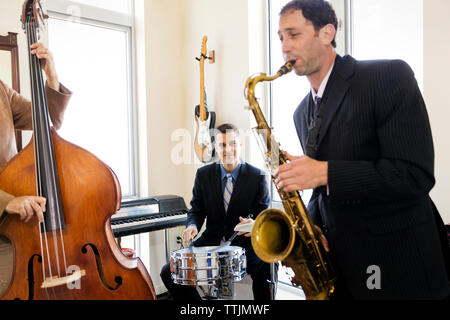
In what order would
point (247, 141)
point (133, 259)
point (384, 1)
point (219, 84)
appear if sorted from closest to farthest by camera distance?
point (133, 259) → point (384, 1) → point (247, 141) → point (219, 84)

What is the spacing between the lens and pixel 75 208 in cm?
149

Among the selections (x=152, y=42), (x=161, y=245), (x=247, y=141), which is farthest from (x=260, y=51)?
(x=161, y=245)

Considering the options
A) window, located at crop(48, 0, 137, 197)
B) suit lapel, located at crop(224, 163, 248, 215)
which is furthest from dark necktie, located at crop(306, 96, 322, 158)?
window, located at crop(48, 0, 137, 197)

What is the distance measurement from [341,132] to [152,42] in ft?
10.2

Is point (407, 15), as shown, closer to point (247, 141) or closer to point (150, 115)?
point (247, 141)

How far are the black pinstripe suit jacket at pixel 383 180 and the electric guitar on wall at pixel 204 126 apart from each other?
7.64ft

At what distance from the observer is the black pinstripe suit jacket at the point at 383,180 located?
1.09 m

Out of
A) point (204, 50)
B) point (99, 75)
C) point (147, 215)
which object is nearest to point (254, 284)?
point (147, 215)

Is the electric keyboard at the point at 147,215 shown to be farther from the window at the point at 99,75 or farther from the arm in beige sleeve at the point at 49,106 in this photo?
the arm in beige sleeve at the point at 49,106

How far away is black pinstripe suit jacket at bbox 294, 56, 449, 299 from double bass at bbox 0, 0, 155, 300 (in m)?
0.87

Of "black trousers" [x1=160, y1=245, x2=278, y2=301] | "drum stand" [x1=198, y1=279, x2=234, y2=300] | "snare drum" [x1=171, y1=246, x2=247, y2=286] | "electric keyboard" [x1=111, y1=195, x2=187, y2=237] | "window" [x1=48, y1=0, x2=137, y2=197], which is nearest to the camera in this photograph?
"snare drum" [x1=171, y1=246, x2=247, y2=286]

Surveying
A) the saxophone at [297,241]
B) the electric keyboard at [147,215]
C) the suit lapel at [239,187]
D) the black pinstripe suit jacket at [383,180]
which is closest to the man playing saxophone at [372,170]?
the black pinstripe suit jacket at [383,180]

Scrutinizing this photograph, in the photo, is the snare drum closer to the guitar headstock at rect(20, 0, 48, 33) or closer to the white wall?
the white wall

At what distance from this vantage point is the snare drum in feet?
6.78
